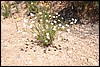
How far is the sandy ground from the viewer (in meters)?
4.29

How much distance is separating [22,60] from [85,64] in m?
0.98

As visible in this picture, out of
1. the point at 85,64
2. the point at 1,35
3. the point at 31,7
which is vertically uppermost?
the point at 31,7

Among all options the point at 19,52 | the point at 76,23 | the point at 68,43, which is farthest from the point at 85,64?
the point at 76,23

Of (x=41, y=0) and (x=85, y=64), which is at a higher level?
(x=41, y=0)

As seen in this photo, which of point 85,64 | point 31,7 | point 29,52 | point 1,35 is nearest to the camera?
point 85,64

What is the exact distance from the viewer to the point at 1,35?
5312mm

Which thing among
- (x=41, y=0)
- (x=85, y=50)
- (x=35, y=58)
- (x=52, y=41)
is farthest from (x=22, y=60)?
(x=41, y=0)

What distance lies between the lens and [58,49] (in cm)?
463

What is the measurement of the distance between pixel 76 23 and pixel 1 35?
151cm

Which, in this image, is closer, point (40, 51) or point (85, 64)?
point (85, 64)

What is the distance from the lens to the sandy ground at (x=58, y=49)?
429 cm

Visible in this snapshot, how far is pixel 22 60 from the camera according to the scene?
4.33m

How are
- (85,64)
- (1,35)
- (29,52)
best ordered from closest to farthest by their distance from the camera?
(85,64) → (29,52) → (1,35)

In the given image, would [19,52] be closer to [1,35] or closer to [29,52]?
[29,52]
